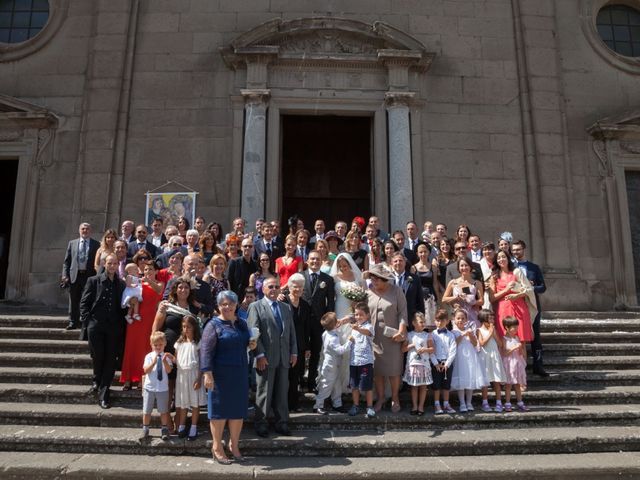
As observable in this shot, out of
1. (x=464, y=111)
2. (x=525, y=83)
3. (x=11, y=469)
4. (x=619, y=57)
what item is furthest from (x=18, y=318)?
(x=619, y=57)

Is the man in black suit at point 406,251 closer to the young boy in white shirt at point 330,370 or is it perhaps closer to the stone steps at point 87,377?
the young boy in white shirt at point 330,370

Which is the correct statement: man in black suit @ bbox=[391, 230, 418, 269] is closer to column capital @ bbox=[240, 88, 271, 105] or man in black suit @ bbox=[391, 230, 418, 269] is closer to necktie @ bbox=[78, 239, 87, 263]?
necktie @ bbox=[78, 239, 87, 263]

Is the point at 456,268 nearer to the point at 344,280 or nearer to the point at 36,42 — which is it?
the point at 344,280

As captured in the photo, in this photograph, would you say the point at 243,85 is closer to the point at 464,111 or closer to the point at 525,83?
→ the point at 464,111

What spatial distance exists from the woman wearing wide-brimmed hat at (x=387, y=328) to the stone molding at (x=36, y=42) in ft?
37.7

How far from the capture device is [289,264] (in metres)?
7.75

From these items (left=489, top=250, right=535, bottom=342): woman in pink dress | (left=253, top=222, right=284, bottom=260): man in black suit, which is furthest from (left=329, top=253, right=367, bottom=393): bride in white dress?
(left=489, top=250, right=535, bottom=342): woman in pink dress

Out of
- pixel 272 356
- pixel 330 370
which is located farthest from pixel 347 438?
pixel 272 356

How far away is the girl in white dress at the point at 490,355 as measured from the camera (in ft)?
21.6

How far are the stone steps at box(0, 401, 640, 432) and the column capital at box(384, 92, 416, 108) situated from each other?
828 centimetres

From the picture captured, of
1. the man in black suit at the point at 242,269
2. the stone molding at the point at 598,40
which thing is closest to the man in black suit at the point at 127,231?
the man in black suit at the point at 242,269

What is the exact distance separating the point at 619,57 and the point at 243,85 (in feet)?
32.9

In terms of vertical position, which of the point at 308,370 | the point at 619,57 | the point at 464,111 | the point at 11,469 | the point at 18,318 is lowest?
the point at 11,469

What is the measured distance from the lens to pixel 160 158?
40.9 feet
